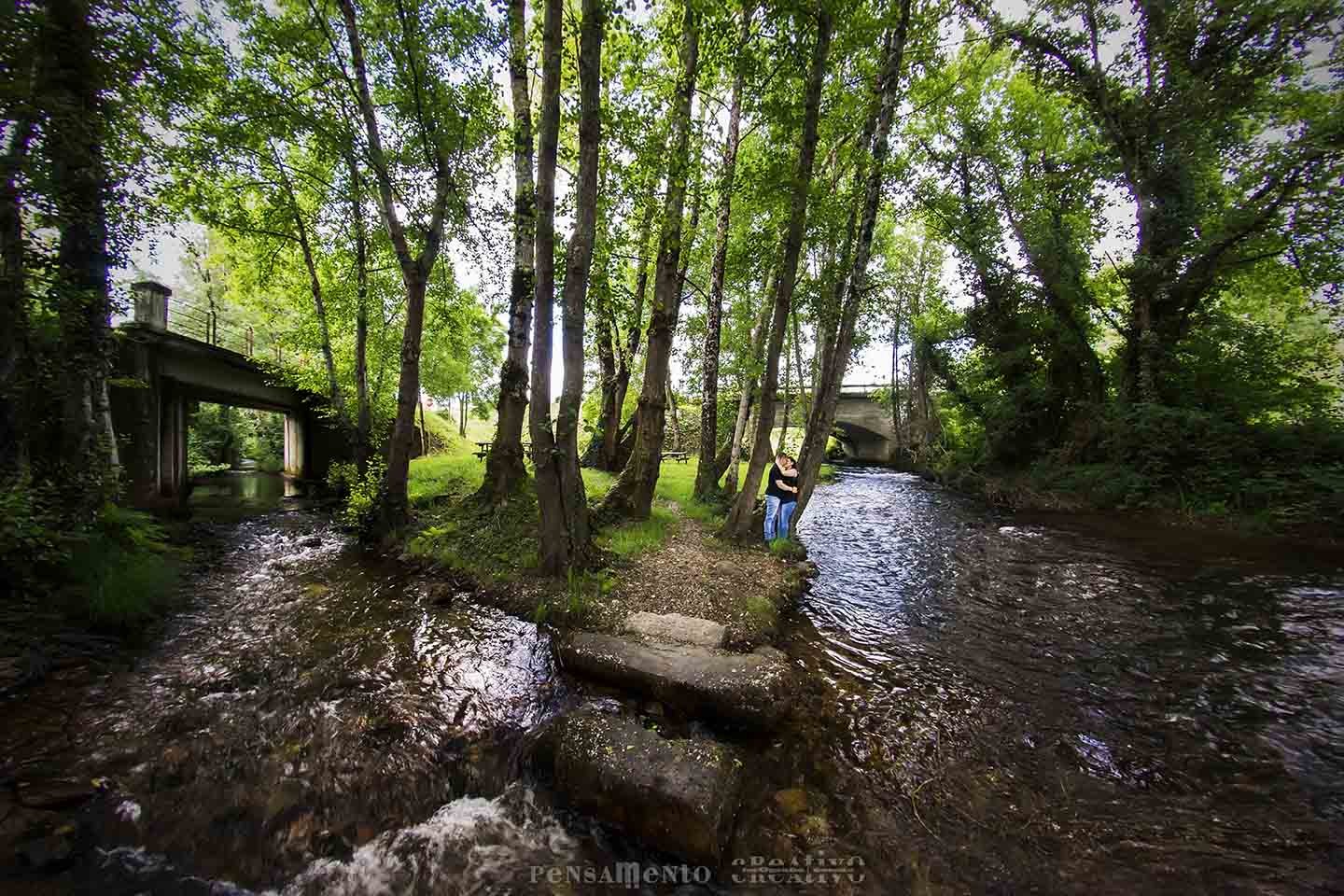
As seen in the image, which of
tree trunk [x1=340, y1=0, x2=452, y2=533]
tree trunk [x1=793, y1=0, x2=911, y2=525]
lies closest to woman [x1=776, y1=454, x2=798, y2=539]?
tree trunk [x1=793, y1=0, x2=911, y2=525]

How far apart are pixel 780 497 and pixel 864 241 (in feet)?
15.9

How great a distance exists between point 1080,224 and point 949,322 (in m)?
5.18

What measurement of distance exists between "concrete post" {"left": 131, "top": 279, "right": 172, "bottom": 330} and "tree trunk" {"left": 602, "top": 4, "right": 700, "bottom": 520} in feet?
45.5

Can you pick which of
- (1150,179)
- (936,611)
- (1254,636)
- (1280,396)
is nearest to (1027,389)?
(1280,396)

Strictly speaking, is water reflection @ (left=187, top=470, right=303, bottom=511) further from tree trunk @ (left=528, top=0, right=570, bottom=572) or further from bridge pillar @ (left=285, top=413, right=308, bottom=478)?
tree trunk @ (left=528, top=0, right=570, bottom=572)

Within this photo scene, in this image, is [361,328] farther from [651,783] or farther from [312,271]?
[651,783]

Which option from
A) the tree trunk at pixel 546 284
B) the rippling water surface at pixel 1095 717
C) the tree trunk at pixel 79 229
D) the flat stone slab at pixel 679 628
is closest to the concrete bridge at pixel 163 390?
the tree trunk at pixel 79 229

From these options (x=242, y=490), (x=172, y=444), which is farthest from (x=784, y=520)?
(x=242, y=490)

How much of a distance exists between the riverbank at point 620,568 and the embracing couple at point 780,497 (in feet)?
2.35

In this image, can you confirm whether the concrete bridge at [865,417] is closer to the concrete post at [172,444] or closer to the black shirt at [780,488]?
the black shirt at [780,488]

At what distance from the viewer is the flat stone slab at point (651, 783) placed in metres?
2.79

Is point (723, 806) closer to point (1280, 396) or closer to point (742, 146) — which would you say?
point (742, 146)

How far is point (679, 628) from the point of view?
4.99 metres

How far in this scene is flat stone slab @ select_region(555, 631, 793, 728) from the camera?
3.87 m
